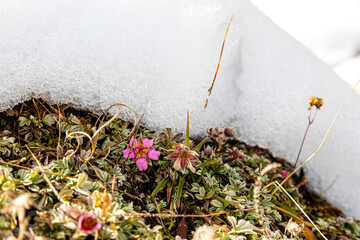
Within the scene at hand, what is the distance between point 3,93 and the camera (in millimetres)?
1557

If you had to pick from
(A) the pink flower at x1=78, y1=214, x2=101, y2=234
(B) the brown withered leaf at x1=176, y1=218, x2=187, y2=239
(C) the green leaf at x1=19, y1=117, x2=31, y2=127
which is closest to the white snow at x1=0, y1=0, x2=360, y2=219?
(C) the green leaf at x1=19, y1=117, x2=31, y2=127

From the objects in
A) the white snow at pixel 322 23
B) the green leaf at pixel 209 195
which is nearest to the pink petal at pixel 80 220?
the green leaf at pixel 209 195

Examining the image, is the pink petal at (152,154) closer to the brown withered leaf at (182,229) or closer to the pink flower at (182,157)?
the pink flower at (182,157)

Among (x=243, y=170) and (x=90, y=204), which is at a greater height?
(x=243, y=170)

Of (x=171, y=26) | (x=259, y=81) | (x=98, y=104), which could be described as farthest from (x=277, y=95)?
(x=98, y=104)

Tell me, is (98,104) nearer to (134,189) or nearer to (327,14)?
(134,189)

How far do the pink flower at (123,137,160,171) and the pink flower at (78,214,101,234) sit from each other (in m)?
0.48

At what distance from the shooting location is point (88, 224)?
1.09 m

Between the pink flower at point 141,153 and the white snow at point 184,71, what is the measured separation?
11.7 inches

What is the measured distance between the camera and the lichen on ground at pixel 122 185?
115 cm

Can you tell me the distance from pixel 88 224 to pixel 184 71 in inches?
47.8

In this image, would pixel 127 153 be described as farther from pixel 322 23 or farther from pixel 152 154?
pixel 322 23

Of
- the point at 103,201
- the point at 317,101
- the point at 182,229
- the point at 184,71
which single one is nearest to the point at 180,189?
the point at 182,229

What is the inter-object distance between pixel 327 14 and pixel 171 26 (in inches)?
96.4
